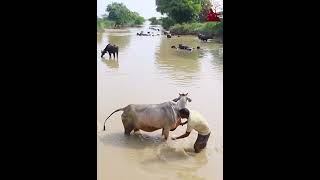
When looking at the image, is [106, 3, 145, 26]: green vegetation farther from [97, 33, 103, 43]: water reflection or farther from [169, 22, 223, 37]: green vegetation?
[169, 22, 223, 37]: green vegetation

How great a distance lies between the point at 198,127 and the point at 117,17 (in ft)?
2.57

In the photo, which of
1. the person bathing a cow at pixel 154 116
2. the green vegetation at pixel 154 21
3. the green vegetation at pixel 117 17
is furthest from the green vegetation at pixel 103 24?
the person bathing a cow at pixel 154 116

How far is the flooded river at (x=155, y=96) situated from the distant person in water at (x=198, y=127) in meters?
0.03

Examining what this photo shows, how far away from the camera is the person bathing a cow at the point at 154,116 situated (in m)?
2.48

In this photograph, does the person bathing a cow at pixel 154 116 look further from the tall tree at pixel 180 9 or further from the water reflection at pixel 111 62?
the tall tree at pixel 180 9

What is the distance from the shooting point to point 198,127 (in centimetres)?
244

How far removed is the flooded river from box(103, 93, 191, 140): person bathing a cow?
0.08ft

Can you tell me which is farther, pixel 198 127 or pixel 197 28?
pixel 197 28

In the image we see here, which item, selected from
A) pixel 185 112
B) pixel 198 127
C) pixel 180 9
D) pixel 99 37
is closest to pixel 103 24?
pixel 99 37

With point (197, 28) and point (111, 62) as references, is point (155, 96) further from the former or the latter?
point (197, 28)

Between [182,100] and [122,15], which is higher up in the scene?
[122,15]
